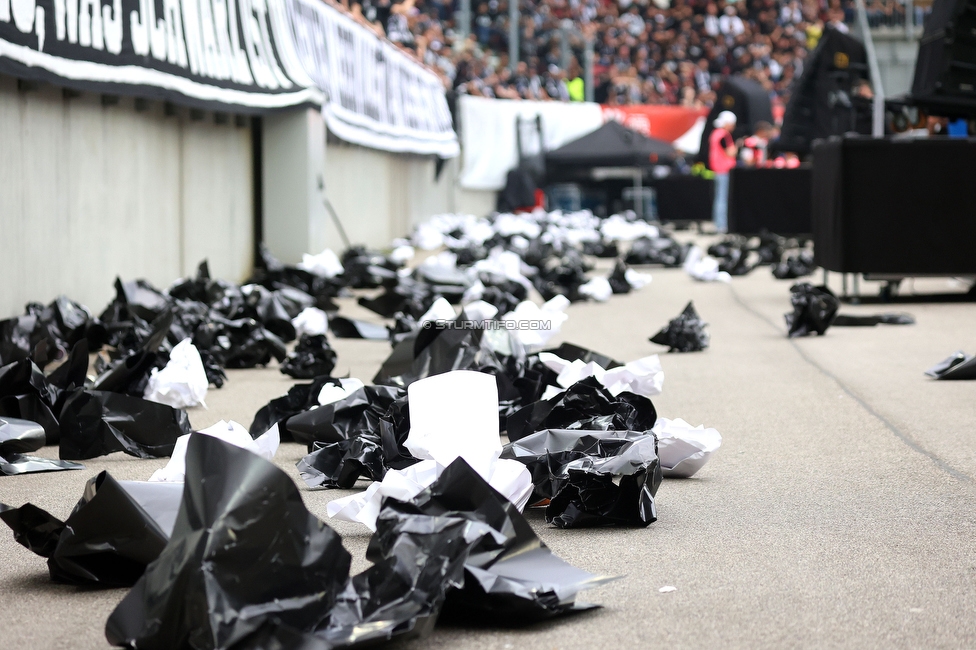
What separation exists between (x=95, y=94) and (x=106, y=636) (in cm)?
584

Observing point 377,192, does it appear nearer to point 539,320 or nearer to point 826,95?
point 826,95

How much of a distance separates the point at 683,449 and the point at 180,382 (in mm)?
1964

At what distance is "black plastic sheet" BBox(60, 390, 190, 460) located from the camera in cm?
357

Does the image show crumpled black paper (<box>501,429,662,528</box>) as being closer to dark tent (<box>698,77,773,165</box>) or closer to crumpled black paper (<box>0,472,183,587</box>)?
crumpled black paper (<box>0,472,183,587</box>)

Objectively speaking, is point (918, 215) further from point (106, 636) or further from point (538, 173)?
point (538, 173)

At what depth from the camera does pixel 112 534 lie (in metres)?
2.27

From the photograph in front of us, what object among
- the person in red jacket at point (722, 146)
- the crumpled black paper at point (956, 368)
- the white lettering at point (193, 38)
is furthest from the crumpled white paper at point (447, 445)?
the person in red jacket at point (722, 146)

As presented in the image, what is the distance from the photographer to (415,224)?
19188mm

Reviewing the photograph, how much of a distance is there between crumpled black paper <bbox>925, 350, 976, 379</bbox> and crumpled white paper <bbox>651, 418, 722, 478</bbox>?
2.13 meters

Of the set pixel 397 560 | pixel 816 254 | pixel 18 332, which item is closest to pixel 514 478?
pixel 397 560

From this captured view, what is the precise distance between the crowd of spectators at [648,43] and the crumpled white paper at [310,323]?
874 inches

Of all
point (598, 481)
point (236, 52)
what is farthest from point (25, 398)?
point (236, 52)

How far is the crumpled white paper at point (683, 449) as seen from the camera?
3.22m

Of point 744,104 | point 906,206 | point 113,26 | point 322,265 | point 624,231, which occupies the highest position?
point 744,104
